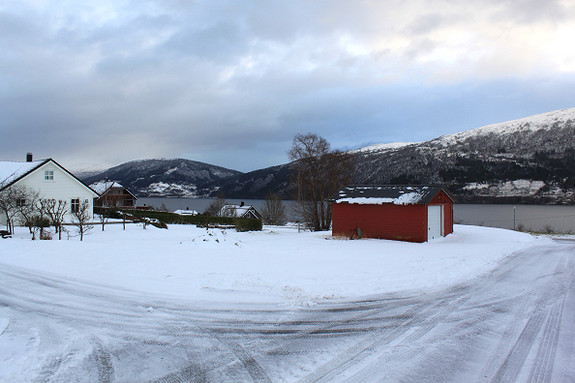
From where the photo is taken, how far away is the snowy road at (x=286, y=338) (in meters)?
5.03

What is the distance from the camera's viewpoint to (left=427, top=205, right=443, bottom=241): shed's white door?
24.8m

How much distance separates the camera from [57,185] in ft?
113

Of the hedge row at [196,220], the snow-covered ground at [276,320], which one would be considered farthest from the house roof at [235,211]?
the snow-covered ground at [276,320]

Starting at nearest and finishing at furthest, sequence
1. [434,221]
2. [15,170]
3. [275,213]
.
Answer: [434,221] < [15,170] < [275,213]

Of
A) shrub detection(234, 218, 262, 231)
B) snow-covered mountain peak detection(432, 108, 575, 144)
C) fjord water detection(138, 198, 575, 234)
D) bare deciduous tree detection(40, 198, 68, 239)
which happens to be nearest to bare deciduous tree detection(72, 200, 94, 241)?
bare deciduous tree detection(40, 198, 68, 239)

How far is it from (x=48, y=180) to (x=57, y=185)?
0.91 meters

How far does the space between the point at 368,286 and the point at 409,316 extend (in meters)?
2.60

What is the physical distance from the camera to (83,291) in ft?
30.7

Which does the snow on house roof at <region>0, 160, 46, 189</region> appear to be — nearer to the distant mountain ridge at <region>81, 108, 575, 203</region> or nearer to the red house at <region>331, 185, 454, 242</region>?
the red house at <region>331, 185, 454, 242</region>

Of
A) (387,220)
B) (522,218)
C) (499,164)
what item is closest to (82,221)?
(387,220)

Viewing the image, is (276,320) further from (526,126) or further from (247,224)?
(526,126)

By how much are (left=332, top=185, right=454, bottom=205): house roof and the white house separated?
72.5 feet

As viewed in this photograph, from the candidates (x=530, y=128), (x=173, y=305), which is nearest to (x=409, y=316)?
(x=173, y=305)

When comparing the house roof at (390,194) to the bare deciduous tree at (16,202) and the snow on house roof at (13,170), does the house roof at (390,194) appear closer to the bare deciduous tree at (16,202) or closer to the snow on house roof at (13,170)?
the bare deciduous tree at (16,202)
